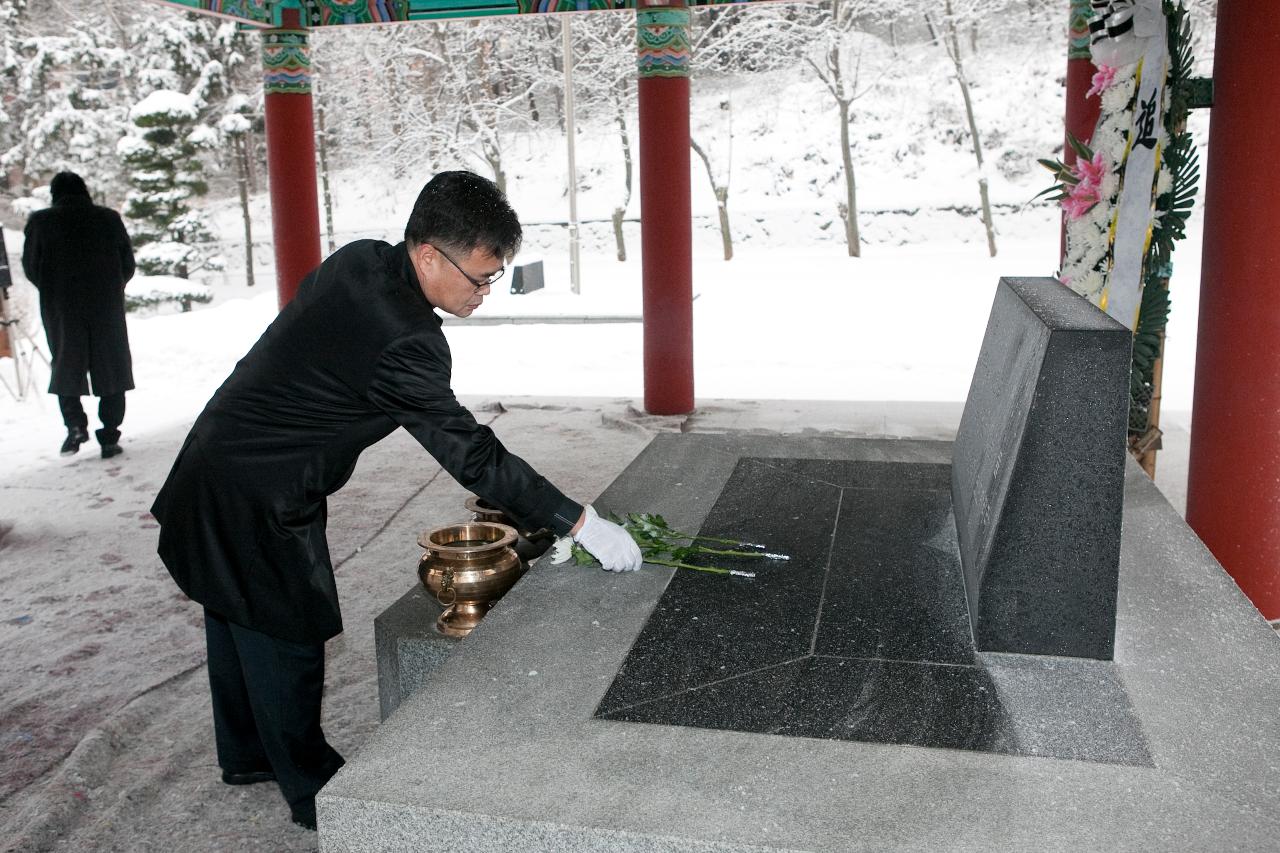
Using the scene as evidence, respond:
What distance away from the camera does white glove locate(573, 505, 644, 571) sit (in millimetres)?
2633

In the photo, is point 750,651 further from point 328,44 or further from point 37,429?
point 328,44

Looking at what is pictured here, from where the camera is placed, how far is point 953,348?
1164 cm

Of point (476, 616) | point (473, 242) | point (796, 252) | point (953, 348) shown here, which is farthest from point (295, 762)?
point (796, 252)

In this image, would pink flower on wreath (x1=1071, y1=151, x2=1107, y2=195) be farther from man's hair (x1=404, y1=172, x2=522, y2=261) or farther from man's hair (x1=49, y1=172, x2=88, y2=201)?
man's hair (x1=49, y1=172, x2=88, y2=201)

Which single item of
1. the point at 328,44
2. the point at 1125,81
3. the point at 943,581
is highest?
the point at 328,44

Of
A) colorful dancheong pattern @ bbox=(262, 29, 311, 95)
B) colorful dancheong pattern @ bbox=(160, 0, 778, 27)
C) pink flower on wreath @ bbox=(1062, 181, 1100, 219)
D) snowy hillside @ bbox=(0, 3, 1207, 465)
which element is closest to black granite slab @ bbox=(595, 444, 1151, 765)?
pink flower on wreath @ bbox=(1062, 181, 1100, 219)

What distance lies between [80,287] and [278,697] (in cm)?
468

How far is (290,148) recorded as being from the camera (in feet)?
26.2

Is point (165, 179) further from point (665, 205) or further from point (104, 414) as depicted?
point (665, 205)

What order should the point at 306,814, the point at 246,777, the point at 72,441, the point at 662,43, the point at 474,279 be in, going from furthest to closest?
the point at 662,43, the point at 72,441, the point at 246,777, the point at 306,814, the point at 474,279

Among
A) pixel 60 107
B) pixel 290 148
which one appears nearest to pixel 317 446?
pixel 290 148

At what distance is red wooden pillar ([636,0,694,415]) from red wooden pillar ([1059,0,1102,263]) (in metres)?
2.25

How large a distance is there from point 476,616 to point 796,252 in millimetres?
19308

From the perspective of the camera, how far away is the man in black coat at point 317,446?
2.38 meters
